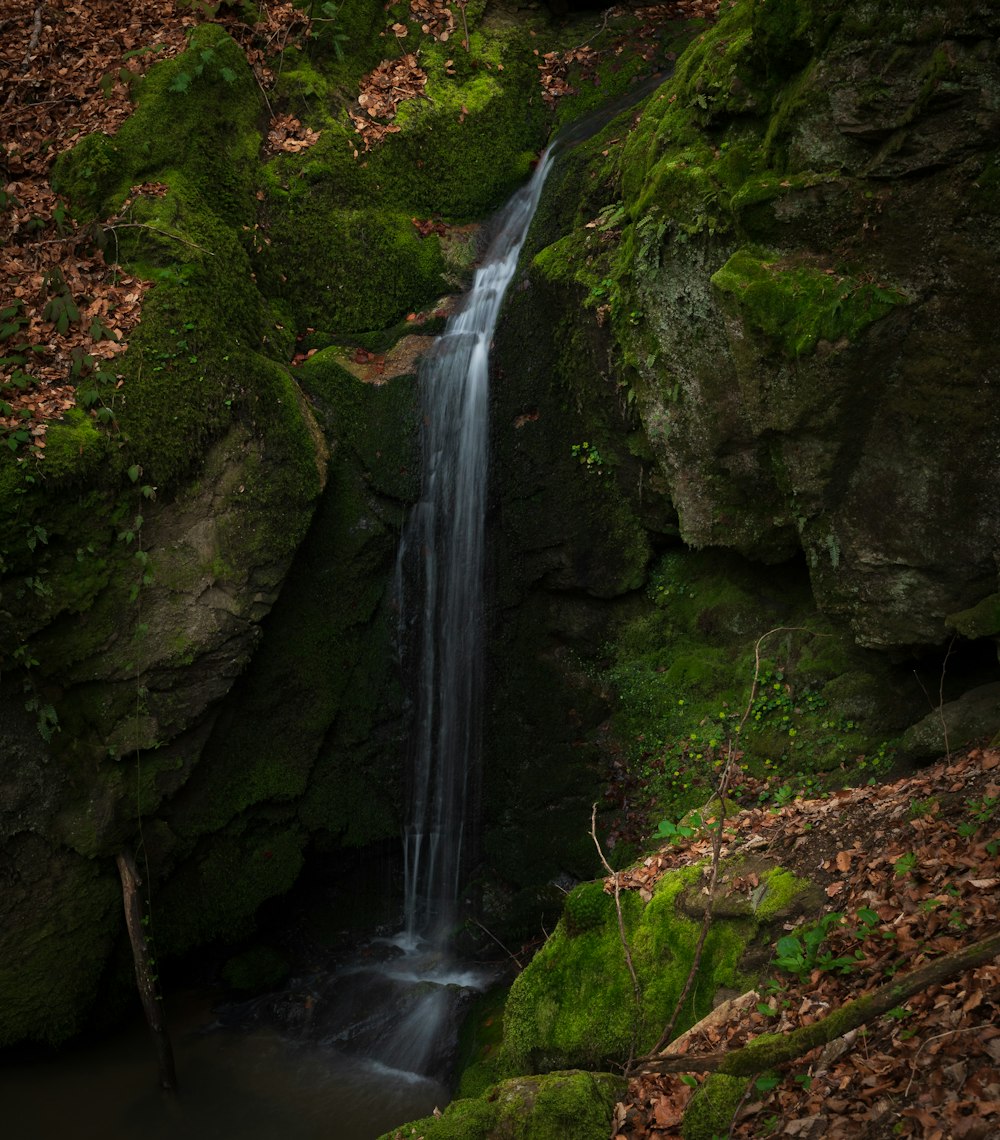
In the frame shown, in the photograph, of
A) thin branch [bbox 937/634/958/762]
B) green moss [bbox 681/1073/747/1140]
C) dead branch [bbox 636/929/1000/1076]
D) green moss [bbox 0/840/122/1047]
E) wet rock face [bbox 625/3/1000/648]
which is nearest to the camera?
dead branch [bbox 636/929/1000/1076]

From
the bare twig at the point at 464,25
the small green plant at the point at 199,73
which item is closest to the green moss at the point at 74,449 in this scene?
the small green plant at the point at 199,73

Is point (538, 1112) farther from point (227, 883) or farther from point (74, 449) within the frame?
point (74, 449)

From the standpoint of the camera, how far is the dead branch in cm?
302

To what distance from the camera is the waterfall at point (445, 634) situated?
8.30 m

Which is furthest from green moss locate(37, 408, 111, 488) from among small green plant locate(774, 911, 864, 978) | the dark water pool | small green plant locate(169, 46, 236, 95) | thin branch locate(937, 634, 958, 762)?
thin branch locate(937, 634, 958, 762)

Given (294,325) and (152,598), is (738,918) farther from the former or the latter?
(294,325)

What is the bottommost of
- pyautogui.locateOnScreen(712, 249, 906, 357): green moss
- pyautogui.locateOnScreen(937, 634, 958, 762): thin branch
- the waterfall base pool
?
the waterfall base pool

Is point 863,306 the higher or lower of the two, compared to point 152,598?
higher

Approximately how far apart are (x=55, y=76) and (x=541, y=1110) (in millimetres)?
10158

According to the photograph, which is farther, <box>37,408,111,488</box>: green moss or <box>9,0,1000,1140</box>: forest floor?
<box>37,408,111,488</box>: green moss

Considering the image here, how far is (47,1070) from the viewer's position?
23.5 feet

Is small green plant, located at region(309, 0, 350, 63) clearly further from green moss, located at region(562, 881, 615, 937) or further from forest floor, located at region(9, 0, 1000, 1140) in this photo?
green moss, located at region(562, 881, 615, 937)

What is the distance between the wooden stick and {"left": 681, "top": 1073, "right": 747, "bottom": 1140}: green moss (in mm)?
4999

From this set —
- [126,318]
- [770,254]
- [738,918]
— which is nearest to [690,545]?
[770,254]
